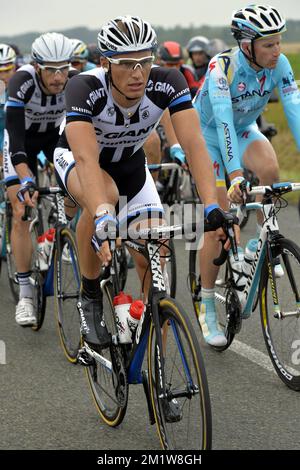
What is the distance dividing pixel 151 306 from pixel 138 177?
1.17 metres

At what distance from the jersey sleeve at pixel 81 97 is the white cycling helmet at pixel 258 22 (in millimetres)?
1503

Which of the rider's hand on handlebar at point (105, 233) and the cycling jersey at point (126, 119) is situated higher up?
the cycling jersey at point (126, 119)

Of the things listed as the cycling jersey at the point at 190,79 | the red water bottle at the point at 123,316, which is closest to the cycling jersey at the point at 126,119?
the red water bottle at the point at 123,316

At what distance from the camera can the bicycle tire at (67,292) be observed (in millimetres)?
6283

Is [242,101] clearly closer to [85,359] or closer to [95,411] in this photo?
[85,359]

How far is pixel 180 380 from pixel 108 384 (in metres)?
1.08

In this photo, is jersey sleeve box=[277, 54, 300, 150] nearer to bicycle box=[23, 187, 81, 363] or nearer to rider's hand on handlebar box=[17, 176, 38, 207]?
bicycle box=[23, 187, 81, 363]

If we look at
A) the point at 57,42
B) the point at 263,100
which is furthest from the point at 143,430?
the point at 57,42

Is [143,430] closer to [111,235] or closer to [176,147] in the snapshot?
[111,235]

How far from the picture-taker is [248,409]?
5.21m

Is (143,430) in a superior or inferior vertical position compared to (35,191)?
inferior

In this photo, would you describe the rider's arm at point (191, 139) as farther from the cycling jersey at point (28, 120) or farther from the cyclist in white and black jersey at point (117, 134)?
the cycling jersey at point (28, 120)

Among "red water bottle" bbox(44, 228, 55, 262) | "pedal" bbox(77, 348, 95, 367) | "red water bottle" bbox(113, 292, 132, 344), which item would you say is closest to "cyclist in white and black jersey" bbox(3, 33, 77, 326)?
"red water bottle" bbox(44, 228, 55, 262)

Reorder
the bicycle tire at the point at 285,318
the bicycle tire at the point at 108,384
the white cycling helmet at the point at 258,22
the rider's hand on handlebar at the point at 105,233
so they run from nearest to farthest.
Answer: the rider's hand on handlebar at the point at 105,233
the bicycle tire at the point at 108,384
the bicycle tire at the point at 285,318
the white cycling helmet at the point at 258,22
